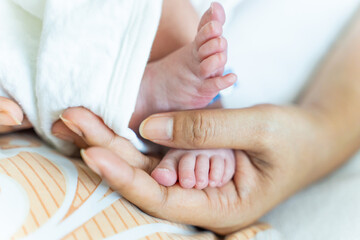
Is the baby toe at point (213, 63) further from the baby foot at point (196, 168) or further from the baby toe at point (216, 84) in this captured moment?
the baby foot at point (196, 168)

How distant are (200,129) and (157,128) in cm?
7

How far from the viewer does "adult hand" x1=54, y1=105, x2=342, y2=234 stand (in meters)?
0.54

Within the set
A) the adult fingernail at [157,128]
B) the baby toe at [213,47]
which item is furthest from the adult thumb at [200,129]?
the baby toe at [213,47]

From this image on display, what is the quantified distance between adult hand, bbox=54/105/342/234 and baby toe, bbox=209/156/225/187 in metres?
0.02

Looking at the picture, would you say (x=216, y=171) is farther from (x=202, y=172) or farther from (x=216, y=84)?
(x=216, y=84)

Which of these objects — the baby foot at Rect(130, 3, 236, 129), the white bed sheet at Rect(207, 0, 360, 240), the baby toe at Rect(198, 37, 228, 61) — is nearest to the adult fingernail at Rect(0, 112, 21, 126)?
the baby foot at Rect(130, 3, 236, 129)

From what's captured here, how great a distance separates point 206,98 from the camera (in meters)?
0.62

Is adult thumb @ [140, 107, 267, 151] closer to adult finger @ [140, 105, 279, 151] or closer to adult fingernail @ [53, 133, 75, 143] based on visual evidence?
adult finger @ [140, 105, 279, 151]

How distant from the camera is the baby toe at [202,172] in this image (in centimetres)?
60

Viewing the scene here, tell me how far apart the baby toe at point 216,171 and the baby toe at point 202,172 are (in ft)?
0.04

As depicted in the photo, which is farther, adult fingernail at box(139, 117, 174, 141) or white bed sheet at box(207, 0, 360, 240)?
white bed sheet at box(207, 0, 360, 240)

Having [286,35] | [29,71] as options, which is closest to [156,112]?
[29,71]

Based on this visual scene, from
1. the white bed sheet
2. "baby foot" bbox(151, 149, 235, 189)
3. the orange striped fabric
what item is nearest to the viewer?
the orange striped fabric

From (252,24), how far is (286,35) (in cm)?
9
